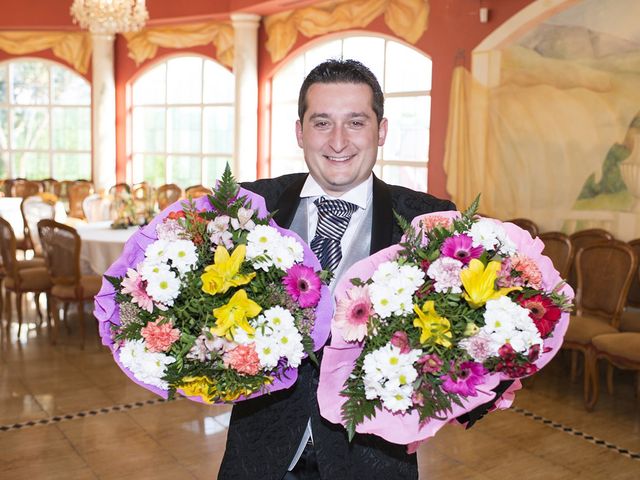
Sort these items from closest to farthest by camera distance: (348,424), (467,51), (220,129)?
(348,424)
(467,51)
(220,129)

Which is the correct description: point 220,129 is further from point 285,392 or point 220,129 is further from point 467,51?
point 285,392

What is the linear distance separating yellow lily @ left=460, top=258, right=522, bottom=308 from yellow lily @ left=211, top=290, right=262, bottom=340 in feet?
1.38

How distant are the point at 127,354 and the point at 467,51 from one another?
6.76m

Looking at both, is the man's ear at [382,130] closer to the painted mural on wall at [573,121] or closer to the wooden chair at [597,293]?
the wooden chair at [597,293]

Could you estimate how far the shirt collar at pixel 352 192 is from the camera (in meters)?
1.96

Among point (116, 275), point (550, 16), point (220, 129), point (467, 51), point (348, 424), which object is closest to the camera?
point (348, 424)

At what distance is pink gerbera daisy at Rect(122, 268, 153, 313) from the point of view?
156cm

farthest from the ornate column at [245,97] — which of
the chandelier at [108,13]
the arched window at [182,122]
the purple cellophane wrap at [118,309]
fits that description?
the purple cellophane wrap at [118,309]

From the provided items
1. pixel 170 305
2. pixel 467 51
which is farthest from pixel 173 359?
pixel 467 51

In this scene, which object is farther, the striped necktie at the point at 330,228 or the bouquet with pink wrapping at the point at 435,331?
the striped necktie at the point at 330,228

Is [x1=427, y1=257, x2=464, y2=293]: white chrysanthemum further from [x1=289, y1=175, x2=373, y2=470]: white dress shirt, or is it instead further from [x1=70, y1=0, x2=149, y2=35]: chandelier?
[x1=70, y1=0, x2=149, y2=35]: chandelier

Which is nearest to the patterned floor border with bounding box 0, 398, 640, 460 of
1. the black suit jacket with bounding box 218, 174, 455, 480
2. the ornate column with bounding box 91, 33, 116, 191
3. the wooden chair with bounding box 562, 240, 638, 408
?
the wooden chair with bounding box 562, 240, 638, 408

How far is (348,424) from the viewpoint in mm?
1502

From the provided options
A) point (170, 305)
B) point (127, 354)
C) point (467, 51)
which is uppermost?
point (467, 51)
